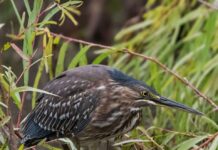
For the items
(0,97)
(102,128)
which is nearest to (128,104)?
(102,128)

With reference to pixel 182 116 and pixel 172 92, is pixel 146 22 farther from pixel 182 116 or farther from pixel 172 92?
pixel 182 116

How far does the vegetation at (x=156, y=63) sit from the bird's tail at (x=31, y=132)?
68 mm

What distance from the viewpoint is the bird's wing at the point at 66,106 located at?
14.8 ft

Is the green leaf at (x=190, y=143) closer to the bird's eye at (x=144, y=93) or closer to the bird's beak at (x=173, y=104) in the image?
the bird's beak at (x=173, y=104)

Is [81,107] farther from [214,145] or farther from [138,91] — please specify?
[214,145]

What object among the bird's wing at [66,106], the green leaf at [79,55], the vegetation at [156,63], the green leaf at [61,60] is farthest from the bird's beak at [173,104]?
the green leaf at [61,60]

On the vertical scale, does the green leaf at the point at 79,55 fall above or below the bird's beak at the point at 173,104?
above

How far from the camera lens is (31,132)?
14.5 ft

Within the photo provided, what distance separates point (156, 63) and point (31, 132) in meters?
0.65

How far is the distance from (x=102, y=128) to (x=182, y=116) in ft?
2.73

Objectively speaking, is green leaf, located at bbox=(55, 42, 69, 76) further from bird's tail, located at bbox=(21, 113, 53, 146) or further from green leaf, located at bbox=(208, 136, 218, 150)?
green leaf, located at bbox=(208, 136, 218, 150)

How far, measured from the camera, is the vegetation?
3801mm

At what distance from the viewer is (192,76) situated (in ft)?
18.9

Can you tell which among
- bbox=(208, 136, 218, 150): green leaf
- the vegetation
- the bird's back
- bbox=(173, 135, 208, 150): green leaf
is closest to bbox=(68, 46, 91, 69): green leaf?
the vegetation
